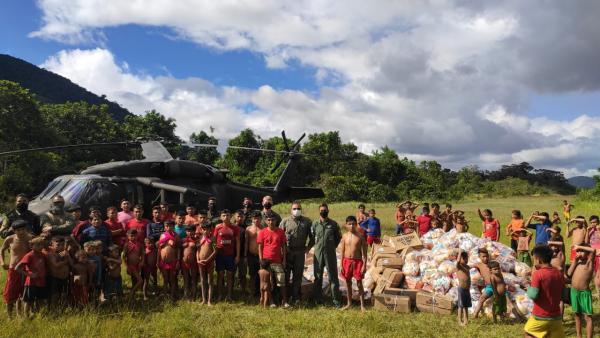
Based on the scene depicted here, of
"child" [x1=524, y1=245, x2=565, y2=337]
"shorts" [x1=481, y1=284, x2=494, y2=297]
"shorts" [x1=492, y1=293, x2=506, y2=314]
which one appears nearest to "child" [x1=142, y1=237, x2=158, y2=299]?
"shorts" [x1=481, y1=284, x2=494, y2=297]

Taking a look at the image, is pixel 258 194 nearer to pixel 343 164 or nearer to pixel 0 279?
pixel 0 279

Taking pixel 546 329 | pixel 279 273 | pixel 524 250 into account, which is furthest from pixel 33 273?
pixel 524 250

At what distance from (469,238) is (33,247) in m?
7.37

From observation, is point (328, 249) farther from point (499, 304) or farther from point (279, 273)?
point (499, 304)

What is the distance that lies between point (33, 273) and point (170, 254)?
210 cm

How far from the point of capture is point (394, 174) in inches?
2020

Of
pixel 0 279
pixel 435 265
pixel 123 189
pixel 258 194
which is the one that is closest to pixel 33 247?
pixel 0 279

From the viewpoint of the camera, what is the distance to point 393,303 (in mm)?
7234

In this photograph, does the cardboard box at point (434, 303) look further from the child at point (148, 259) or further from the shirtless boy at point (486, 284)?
the child at point (148, 259)

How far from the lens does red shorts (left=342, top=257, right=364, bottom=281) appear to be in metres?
7.33

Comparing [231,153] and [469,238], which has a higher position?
[231,153]

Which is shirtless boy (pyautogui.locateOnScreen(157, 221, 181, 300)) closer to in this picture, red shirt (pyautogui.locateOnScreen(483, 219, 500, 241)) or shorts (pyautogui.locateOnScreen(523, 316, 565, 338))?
shorts (pyautogui.locateOnScreen(523, 316, 565, 338))

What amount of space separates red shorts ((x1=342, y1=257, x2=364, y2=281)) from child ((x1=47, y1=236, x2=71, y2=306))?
4.16m

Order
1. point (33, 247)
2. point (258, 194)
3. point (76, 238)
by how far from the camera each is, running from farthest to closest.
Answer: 1. point (258, 194)
2. point (76, 238)
3. point (33, 247)
